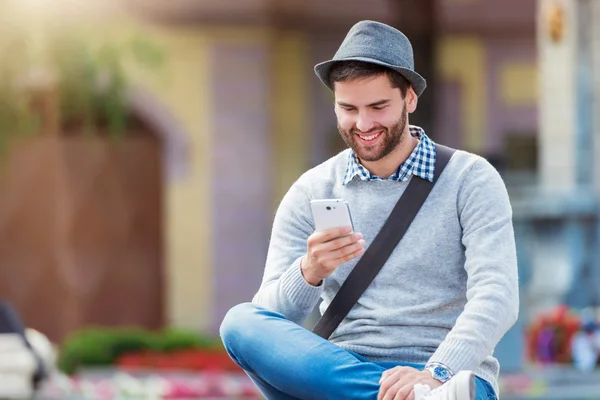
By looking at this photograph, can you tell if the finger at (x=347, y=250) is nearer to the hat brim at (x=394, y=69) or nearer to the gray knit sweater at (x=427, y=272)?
the gray knit sweater at (x=427, y=272)

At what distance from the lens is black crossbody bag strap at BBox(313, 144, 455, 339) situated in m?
4.39

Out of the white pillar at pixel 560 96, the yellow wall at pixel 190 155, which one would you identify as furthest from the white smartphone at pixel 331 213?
the yellow wall at pixel 190 155

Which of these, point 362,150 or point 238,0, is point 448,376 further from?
point 238,0

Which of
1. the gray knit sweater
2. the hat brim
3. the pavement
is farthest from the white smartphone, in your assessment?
the pavement

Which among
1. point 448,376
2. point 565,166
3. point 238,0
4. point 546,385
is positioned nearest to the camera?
point 448,376

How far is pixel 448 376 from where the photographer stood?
13.4 ft

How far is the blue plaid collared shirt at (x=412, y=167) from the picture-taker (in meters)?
4.45

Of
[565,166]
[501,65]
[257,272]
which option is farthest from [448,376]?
[501,65]

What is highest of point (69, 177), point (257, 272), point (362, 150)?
point (362, 150)

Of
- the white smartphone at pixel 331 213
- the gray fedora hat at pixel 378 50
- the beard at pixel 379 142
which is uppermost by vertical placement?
the gray fedora hat at pixel 378 50

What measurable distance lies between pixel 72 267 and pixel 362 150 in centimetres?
1553

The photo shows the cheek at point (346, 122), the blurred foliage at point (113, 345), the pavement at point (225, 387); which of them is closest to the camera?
the cheek at point (346, 122)

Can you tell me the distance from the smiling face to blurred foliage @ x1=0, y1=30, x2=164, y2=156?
10.5 m

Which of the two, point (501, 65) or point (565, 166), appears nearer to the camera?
point (565, 166)
